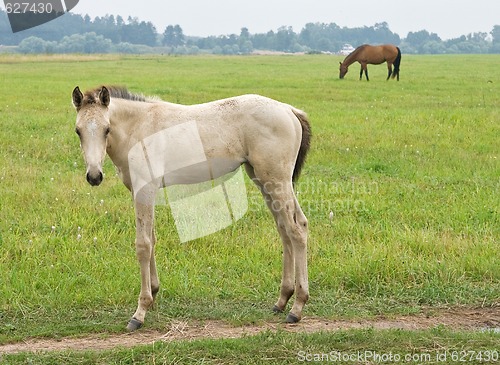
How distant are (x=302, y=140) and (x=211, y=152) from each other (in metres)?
0.84

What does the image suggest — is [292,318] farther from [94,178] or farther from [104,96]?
[104,96]

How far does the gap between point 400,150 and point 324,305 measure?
629 centimetres

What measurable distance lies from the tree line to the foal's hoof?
127528mm

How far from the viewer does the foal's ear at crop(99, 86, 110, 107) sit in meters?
5.11

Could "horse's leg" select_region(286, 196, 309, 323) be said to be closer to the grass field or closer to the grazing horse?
the grazing horse

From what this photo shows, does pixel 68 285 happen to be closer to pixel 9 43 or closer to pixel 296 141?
pixel 296 141

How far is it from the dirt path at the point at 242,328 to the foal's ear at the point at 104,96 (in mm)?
1792

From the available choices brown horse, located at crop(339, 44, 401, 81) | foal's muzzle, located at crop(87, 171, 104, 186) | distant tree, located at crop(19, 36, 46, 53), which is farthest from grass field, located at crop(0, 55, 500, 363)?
distant tree, located at crop(19, 36, 46, 53)

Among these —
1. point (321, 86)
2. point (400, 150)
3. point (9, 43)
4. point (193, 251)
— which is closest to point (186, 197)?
point (193, 251)

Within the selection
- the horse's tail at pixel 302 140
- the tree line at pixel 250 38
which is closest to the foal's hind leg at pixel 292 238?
the horse's tail at pixel 302 140

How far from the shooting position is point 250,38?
160875 mm

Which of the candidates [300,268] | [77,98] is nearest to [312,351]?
[300,268]

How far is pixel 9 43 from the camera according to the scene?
128m

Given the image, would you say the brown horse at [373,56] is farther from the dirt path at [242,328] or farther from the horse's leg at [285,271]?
the dirt path at [242,328]
